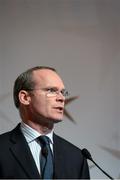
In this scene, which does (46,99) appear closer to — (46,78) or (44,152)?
(46,78)

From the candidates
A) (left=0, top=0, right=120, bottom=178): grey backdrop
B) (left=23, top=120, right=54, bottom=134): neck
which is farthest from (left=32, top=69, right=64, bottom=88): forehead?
(left=0, top=0, right=120, bottom=178): grey backdrop

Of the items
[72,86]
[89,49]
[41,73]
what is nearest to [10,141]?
[41,73]

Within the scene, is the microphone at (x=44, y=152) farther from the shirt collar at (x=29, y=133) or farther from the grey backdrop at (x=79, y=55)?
the grey backdrop at (x=79, y=55)

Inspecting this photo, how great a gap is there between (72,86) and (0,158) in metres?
1.13

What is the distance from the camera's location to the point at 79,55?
249 centimetres

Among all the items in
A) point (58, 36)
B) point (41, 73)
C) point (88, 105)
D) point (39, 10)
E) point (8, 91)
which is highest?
point (39, 10)

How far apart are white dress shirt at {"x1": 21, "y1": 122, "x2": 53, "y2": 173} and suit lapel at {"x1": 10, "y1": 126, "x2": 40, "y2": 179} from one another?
2cm

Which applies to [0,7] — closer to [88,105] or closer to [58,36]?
[58,36]

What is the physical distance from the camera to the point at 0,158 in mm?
1404

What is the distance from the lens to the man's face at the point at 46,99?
1494 millimetres

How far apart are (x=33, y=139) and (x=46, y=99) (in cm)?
17

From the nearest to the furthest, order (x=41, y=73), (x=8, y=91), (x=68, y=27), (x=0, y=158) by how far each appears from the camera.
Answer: (x=0, y=158), (x=41, y=73), (x=8, y=91), (x=68, y=27)

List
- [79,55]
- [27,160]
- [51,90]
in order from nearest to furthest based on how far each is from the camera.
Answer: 1. [27,160]
2. [51,90]
3. [79,55]

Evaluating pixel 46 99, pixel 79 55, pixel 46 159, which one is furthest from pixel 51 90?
pixel 79 55
